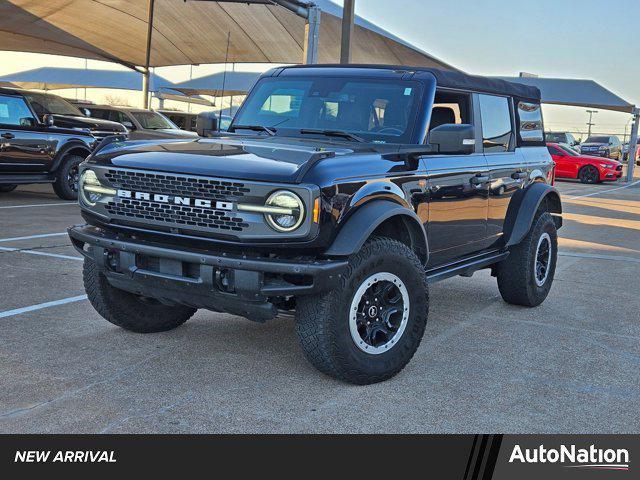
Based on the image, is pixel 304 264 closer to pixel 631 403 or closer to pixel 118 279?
pixel 118 279

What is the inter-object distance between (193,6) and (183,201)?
71.7 ft

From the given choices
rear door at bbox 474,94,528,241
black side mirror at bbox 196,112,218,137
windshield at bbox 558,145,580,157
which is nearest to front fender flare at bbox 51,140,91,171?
black side mirror at bbox 196,112,218,137

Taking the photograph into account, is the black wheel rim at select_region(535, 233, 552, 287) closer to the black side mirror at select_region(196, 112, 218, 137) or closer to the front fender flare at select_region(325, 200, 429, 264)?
the front fender flare at select_region(325, 200, 429, 264)

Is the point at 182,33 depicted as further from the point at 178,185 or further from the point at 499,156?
the point at 178,185

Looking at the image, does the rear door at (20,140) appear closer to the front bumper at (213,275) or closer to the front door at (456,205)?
the front bumper at (213,275)

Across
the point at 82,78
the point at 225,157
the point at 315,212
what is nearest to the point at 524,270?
the point at 315,212

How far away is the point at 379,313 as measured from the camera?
451 centimetres

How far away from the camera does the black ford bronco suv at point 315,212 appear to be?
4074 millimetres

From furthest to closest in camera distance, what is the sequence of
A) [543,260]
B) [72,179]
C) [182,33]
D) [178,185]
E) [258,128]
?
[182,33] → [72,179] → [543,260] → [258,128] → [178,185]

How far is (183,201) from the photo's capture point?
4238 millimetres

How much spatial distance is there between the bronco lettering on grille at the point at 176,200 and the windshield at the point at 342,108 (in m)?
1.38

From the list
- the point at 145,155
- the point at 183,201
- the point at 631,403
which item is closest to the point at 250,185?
the point at 183,201

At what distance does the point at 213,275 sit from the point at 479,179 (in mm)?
2442

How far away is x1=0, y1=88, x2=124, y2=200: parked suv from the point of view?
12750 mm
